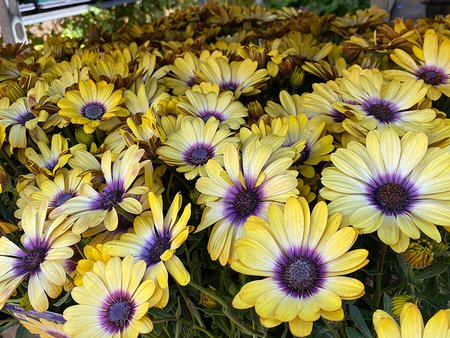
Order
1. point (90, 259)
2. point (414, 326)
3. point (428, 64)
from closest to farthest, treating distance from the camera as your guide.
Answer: point (414, 326) < point (90, 259) < point (428, 64)

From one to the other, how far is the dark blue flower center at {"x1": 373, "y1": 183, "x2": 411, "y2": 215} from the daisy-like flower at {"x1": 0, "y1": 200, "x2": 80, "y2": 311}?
246 mm

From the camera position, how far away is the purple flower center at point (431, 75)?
2.06 feet

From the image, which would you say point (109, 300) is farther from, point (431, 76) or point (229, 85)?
point (431, 76)

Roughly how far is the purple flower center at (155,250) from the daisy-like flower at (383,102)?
0.21m

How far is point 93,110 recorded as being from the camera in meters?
0.60

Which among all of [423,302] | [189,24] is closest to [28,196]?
[423,302]

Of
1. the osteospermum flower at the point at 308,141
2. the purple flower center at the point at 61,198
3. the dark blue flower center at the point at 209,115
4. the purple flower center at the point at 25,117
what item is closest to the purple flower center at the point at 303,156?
the osteospermum flower at the point at 308,141

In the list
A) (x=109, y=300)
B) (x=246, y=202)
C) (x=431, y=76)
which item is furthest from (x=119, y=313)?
(x=431, y=76)

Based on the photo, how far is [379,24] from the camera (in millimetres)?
1038

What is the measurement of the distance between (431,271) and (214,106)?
11.2 inches

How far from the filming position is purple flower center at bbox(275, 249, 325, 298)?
1.21ft

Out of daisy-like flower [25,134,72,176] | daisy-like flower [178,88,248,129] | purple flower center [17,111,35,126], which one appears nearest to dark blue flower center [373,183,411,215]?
daisy-like flower [178,88,248,129]

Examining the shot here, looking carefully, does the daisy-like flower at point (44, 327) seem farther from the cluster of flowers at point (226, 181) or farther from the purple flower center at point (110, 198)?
the purple flower center at point (110, 198)

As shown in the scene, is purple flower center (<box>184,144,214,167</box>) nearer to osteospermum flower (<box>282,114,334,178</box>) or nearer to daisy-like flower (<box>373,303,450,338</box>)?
osteospermum flower (<box>282,114,334,178</box>)
